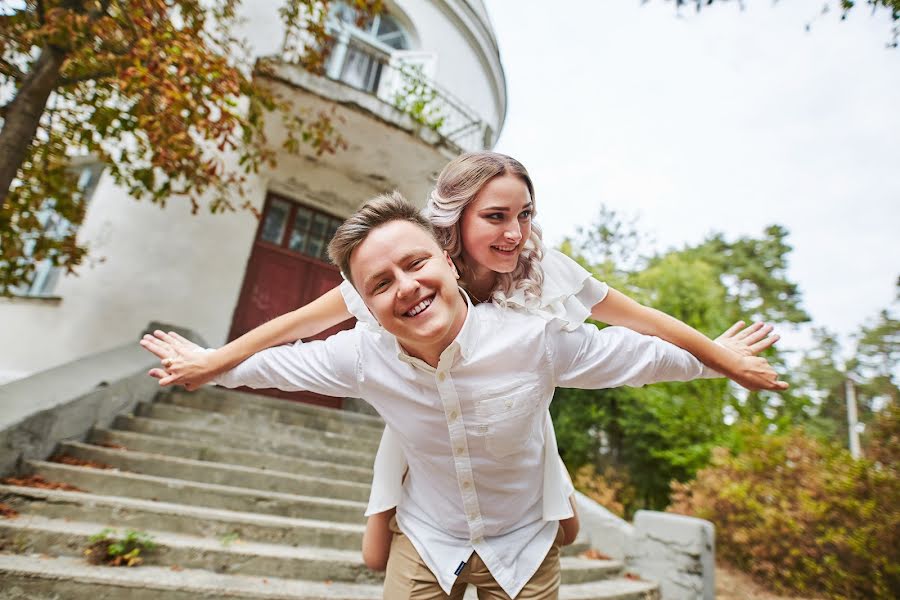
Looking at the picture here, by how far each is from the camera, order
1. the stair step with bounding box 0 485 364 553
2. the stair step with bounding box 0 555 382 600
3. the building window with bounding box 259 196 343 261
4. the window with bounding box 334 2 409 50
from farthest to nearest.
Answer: the window with bounding box 334 2 409 50
the building window with bounding box 259 196 343 261
the stair step with bounding box 0 485 364 553
the stair step with bounding box 0 555 382 600

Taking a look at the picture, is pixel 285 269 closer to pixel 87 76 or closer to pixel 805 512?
pixel 87 76

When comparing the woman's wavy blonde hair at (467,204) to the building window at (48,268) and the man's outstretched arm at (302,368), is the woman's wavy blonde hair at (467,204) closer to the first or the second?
the man's outstretched arm at (302,368)

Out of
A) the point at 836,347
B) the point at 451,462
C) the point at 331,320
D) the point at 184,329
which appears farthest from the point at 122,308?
the point at 836,347

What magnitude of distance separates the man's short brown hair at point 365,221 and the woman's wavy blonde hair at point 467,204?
0.50ft

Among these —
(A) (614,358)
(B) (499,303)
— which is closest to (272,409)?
(B) (499,303)

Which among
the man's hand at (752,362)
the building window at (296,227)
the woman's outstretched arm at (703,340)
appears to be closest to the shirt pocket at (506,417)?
the woman's outstretched arm at (703,340)

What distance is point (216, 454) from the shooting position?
14.7 ft

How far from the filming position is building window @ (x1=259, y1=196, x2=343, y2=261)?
309 inches

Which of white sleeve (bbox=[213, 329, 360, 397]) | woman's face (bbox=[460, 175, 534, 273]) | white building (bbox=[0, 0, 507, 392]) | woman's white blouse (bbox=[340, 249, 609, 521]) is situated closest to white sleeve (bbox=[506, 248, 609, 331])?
woman's white blouse (bbox=[340, 249, 609, 521])

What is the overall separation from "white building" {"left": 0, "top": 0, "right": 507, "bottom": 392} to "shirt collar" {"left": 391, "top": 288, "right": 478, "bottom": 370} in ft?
17.8

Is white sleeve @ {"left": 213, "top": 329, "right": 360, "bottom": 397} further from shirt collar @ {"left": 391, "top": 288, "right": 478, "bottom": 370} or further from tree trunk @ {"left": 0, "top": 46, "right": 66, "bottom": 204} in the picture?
tree trunk @ {"left": 0, "top": 46, "right": 66, "bottom": 204}

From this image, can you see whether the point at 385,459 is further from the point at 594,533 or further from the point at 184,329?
the point at 184,329

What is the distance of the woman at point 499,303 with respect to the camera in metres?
1.57

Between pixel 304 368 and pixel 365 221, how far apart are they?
508 mm
